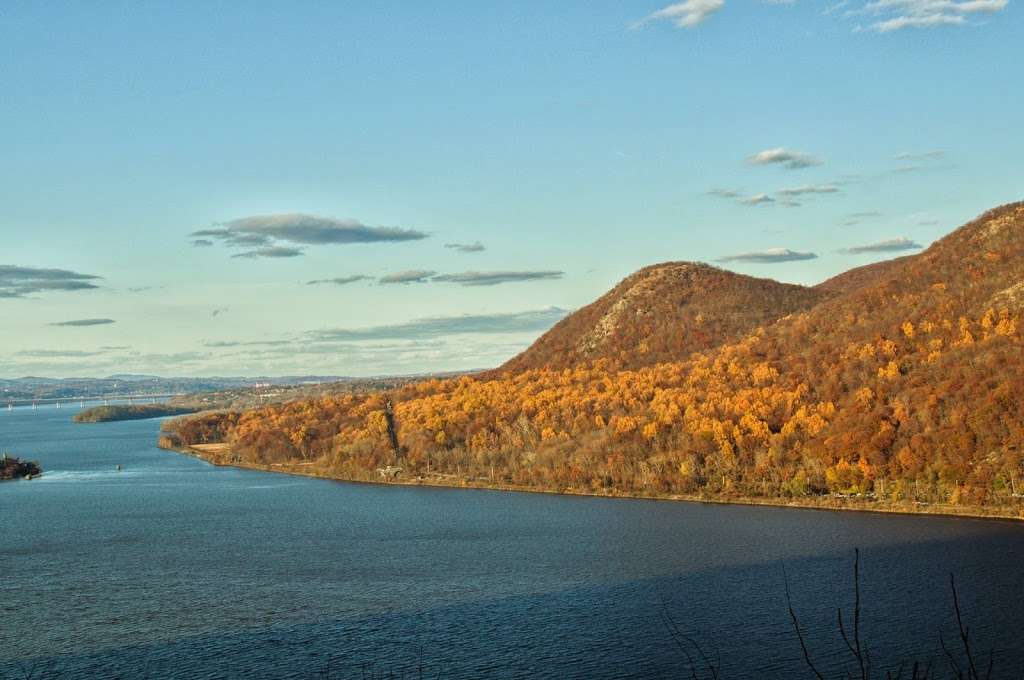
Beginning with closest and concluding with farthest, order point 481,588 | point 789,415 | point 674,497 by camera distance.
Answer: point 481,588 < point 674,497 < point 789,415

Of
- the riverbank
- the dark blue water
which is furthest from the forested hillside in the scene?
the dark blue water

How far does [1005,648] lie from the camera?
45719 millimetres

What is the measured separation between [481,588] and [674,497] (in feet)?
157

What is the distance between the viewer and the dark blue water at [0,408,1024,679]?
1879 inches

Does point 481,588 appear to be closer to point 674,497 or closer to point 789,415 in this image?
point 674,497

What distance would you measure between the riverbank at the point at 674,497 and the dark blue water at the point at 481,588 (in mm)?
3489

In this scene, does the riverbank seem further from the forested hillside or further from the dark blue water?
the dark blue water

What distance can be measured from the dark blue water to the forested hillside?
953 centimetres

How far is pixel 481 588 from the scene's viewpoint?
2520 inches

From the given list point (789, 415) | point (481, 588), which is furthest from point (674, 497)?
point (481, 588)

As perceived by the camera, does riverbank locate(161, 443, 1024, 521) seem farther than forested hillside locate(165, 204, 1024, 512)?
No

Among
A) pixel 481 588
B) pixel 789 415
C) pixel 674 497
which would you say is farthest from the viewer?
pixel 789 415

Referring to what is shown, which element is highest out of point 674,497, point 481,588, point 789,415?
point 789,415

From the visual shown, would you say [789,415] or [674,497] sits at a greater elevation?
[789,415]
